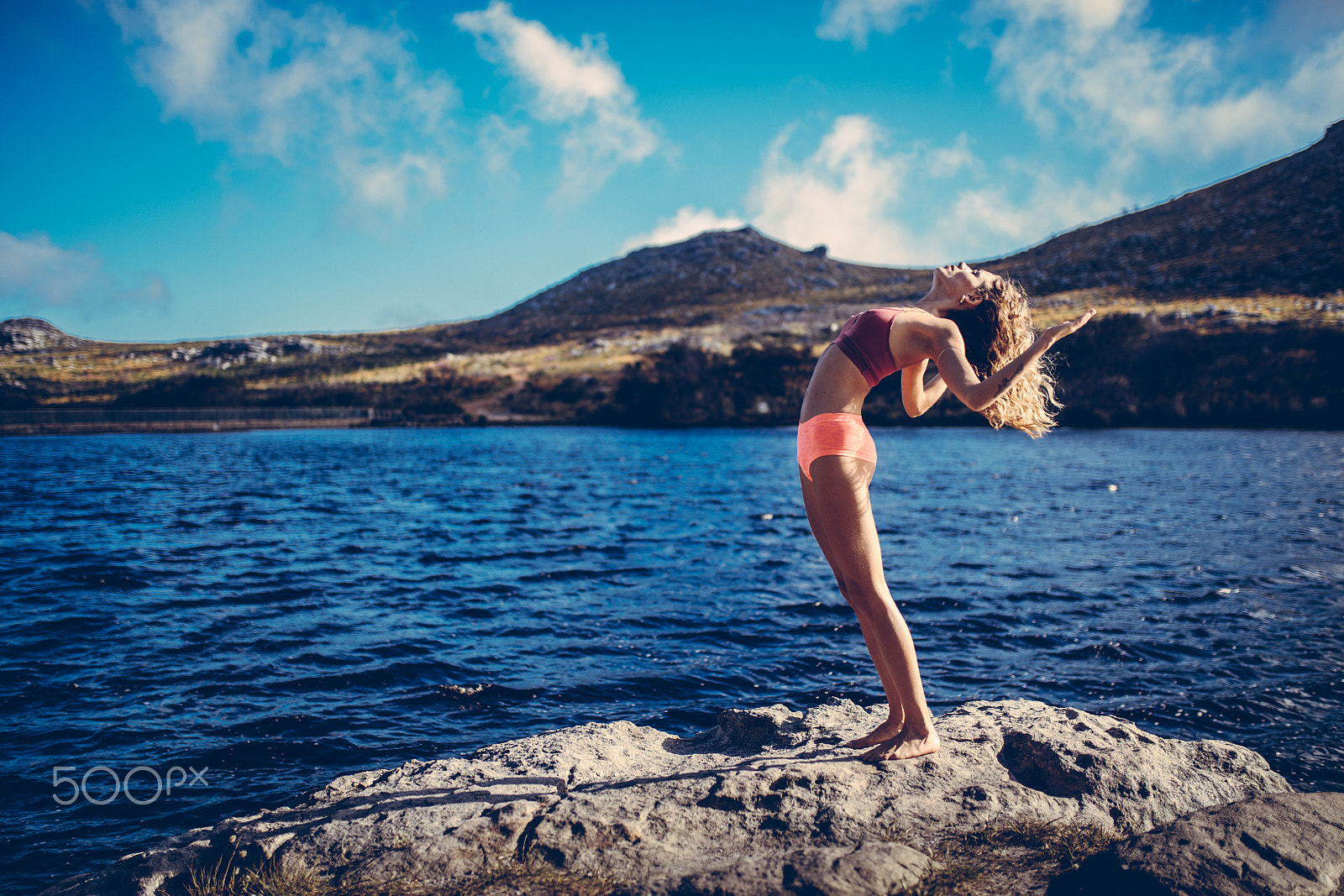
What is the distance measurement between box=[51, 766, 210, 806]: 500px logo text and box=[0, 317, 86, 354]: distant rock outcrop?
189m

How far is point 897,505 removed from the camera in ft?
73.8

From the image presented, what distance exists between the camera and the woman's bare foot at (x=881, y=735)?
4.52 metres

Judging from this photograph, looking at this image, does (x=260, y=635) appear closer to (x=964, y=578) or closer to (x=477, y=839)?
(x=477, y=839)

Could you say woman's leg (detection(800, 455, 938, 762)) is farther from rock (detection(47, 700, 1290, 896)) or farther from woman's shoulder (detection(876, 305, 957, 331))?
woman's shoulder (detection(876, 305, 957, 331))

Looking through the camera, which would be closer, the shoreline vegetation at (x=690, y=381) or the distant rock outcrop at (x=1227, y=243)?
the shoreline vegetation at (x=690, y=381)

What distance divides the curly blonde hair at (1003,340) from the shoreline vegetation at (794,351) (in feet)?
199

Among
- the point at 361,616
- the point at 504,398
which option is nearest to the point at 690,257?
the point at 504,398

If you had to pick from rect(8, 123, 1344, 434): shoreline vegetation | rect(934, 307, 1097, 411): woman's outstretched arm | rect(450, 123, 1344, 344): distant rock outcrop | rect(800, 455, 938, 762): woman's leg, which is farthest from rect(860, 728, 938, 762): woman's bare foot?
rect(450, 123, 1344, 344): distant rock outcrop

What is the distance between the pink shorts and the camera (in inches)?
159

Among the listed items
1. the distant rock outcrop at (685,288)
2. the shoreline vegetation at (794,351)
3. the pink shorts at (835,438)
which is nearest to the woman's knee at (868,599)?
the pink shorts at (835,438)

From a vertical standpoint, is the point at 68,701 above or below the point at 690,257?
below

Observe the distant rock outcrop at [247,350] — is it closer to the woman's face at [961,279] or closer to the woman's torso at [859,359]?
the woman's torso at [859,359]

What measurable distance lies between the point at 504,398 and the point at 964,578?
3494 inches

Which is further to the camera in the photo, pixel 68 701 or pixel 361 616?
pixel 361 616
